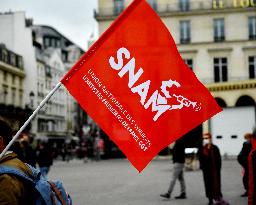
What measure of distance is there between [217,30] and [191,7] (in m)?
3.29

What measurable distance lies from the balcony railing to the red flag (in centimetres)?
4262

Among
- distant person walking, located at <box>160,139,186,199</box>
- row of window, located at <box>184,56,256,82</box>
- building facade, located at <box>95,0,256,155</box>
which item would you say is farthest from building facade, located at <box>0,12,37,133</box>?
distant person walking, located at <box>160,139,186,199</box>

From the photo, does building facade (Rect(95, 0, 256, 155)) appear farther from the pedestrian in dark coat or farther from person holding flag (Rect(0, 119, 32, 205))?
person holding flag (Rect(0, 119, 32, 205))

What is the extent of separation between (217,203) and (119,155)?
32.6 meters

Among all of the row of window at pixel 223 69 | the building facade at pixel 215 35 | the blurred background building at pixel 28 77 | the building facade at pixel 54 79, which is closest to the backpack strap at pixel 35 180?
the building facade at pixel 215 35

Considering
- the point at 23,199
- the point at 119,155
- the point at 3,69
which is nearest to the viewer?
the point at 23,199

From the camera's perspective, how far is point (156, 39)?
4.23 metres

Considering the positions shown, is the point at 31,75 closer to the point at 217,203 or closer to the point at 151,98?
the point at 217,203

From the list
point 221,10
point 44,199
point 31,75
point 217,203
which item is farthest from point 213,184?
point 31,75

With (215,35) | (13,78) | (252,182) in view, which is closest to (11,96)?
(13,78)

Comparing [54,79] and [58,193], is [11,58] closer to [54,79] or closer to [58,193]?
[54,79]

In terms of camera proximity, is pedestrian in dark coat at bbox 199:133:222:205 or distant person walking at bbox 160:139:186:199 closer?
pedestrian in dark coat at bbox 199:133:222:205

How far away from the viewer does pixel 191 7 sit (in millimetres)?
46062

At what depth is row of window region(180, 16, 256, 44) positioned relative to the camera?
45.0 metres
